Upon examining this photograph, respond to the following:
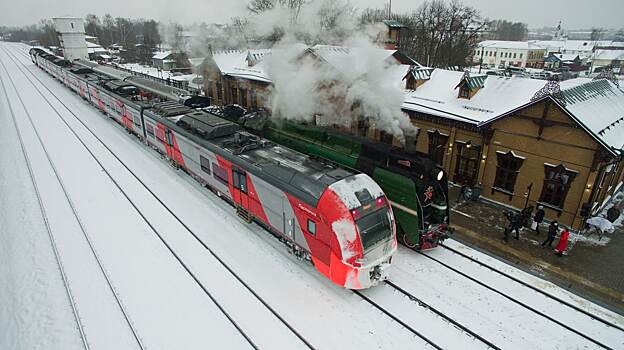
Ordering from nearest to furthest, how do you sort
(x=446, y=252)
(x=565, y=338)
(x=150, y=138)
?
(x=565, y=338) → (x=446, y=252) → (x=150, y=138)

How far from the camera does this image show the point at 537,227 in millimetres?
12766

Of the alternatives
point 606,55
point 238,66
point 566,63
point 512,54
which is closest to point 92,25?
point 238,66

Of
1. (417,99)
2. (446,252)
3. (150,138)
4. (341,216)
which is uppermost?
(417,99)

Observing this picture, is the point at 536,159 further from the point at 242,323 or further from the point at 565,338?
the point at 242,323

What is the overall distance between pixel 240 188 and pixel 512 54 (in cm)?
8595

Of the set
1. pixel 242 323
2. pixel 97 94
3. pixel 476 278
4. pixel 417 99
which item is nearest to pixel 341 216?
pixel 242 323

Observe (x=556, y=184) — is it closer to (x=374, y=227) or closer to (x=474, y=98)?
(x=474, y=98)

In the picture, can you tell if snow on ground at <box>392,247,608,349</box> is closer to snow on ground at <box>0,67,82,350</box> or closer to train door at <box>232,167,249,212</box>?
train door at <box>232,167,249,212</box>

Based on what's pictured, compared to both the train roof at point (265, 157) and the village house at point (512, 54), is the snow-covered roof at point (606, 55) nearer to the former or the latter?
the village house at point (512, 54)

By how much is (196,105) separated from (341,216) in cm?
1783

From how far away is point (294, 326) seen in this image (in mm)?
8320

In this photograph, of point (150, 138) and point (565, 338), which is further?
point (150, 138)

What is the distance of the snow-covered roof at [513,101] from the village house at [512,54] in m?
64.5

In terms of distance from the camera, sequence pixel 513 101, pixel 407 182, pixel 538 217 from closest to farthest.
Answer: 1. pixel 407 182
2. pixel 538 217
3. pixel 513 101
